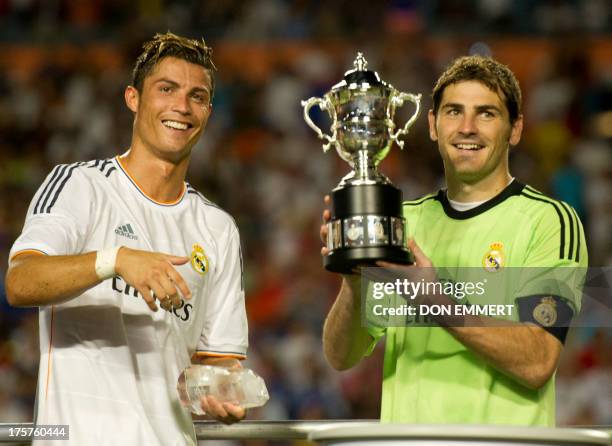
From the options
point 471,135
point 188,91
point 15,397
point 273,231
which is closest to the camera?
point 471,135

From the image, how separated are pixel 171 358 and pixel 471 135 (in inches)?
36.8

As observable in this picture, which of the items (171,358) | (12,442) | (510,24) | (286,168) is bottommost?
(12,442)

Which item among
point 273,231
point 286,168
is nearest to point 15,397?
point 273,231

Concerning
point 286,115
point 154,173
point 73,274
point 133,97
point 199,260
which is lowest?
point 73,274

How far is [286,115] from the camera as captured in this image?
7.69m

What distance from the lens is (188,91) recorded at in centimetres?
287

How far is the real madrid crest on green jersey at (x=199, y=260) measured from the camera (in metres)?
2.80

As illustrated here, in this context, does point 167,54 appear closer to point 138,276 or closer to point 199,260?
point 199,260

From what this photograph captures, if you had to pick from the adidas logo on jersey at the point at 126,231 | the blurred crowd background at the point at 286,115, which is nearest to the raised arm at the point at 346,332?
the adidas logo on jersey at the point at 126,231

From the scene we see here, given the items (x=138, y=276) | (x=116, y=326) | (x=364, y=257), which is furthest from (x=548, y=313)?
(x=116, y=326)

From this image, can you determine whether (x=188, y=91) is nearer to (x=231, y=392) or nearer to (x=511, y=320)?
(x=231, y=392)

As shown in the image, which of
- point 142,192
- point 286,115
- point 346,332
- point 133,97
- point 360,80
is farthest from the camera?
point 286,115

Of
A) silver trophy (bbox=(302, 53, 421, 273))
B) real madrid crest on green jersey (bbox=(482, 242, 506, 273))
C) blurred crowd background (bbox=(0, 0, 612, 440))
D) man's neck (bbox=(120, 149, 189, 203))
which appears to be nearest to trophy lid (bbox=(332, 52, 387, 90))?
silver trophy (bbox=(302, 53, 421, 273))

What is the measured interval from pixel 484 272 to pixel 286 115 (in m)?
5.26
